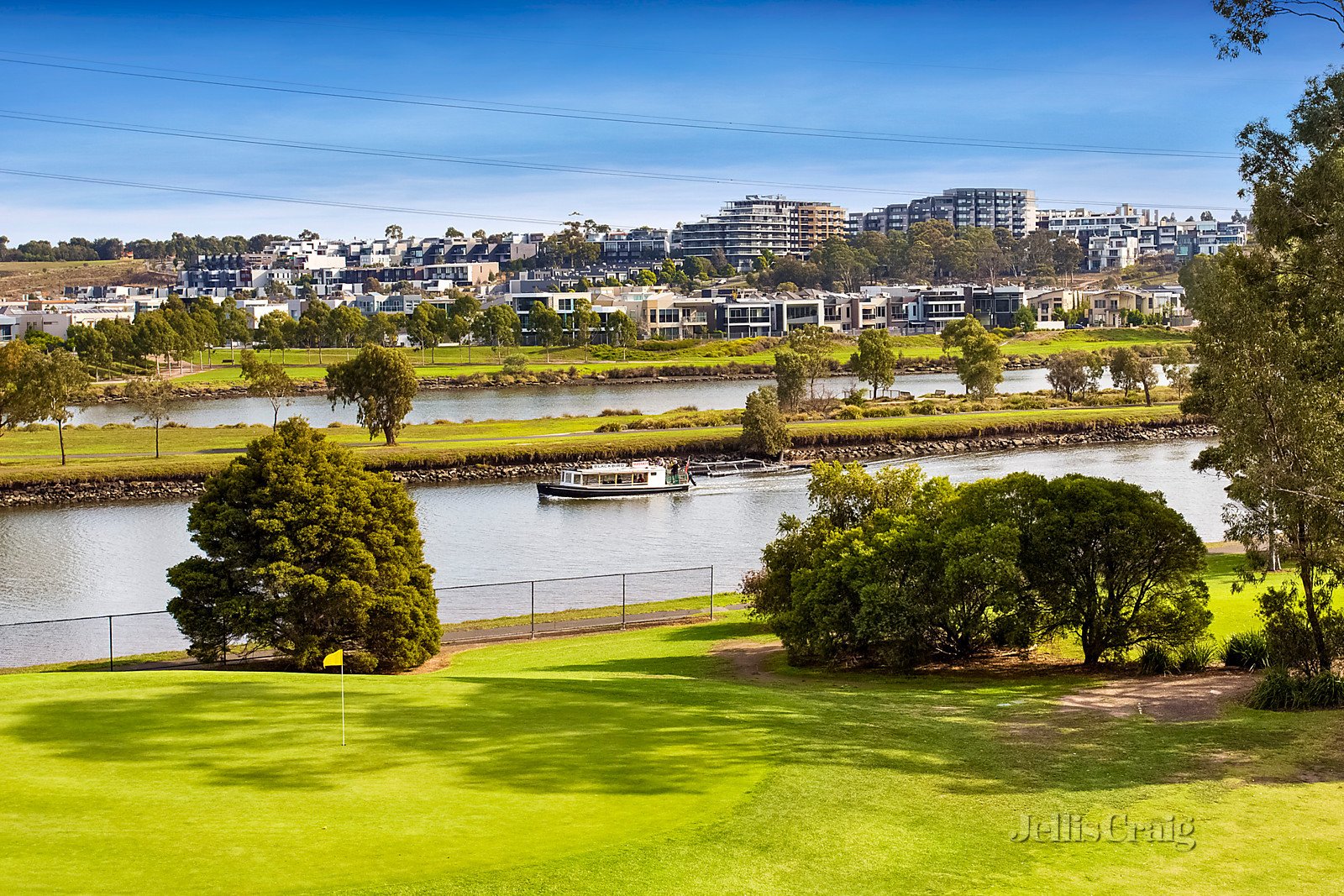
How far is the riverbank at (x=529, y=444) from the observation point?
59.7m

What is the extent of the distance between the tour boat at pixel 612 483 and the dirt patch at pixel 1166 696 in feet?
132

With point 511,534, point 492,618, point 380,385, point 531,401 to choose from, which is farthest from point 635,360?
point 492,618

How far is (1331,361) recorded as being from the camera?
1886 cm

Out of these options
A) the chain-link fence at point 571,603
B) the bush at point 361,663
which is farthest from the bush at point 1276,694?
the bush at point 361,663

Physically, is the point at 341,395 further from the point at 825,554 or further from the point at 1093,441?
the point at 825,554

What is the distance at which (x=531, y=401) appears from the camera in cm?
10050

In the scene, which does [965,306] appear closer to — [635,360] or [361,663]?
[635,360]

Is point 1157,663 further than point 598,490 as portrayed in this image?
No

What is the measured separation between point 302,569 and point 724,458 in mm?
44293

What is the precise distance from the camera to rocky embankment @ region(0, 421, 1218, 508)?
58156 millimetres

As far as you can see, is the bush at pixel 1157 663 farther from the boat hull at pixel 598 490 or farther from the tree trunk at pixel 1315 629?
Answer: the boat hull at pixel 598 490

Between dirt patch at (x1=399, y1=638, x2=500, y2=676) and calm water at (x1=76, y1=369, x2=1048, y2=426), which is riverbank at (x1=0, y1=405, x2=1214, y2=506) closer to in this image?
calm water at (x1=76, y1=369, x2=1048, y2=426)

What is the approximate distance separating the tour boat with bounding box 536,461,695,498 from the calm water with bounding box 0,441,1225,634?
70 centimetres

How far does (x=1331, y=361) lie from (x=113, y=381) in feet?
366
